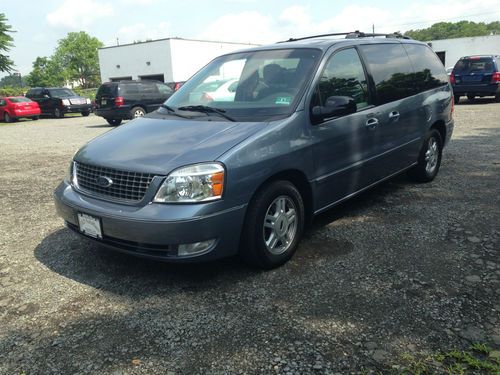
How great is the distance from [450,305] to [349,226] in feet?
5.35

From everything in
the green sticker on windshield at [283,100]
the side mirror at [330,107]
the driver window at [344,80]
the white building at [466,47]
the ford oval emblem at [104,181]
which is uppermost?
the white building at [466,47]

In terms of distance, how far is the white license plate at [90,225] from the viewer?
344cm

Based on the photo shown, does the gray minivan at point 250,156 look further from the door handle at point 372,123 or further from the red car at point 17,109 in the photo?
the red car at point 17,109

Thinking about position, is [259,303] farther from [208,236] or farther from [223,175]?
[223,175]

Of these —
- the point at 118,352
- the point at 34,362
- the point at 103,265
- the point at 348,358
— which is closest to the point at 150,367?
the point at 118,352

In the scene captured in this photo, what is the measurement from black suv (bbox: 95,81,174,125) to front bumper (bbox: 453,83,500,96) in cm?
1122

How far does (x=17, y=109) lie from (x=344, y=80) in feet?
74.8

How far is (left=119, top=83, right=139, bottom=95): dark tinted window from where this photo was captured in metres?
16.8

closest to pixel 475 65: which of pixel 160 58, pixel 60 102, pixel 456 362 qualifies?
pixel 456 362

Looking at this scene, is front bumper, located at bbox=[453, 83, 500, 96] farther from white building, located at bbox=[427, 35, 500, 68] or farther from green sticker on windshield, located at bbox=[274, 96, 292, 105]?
white building, located at bbox=[427, 35, 500, 68]

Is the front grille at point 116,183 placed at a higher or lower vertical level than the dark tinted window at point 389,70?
lower

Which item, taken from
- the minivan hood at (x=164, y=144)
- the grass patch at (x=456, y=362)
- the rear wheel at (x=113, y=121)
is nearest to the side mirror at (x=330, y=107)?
the minivan hood at (x=164, y=144)

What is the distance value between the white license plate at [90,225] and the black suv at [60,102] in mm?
22626

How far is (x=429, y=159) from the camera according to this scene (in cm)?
606
